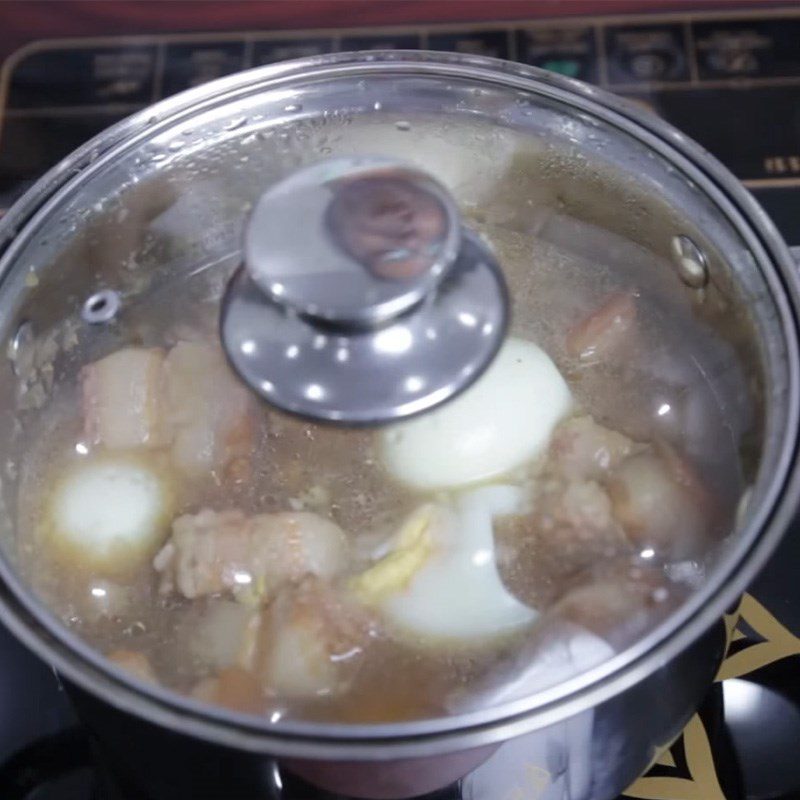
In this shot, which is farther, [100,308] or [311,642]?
[100,308]

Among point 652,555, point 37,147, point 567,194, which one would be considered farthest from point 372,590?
point 37,147

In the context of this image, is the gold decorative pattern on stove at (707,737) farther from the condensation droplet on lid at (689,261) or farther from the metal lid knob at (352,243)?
the metal lid knob at (352,243)

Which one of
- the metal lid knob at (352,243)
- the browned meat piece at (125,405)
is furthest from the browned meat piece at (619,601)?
the browned meat piece at (125,405)

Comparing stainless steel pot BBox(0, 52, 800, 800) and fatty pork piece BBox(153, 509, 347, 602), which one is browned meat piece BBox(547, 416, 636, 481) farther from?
fatty pork piece BBox(153, 509, 347, 602)

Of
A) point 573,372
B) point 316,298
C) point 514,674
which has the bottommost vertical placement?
point 514,674

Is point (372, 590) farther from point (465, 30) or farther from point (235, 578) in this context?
point (465, 30)

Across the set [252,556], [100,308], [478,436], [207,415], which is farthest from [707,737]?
[100,308]

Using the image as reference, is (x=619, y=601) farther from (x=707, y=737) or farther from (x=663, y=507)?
(x=707, y=737)

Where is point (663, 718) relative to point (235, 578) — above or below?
below
